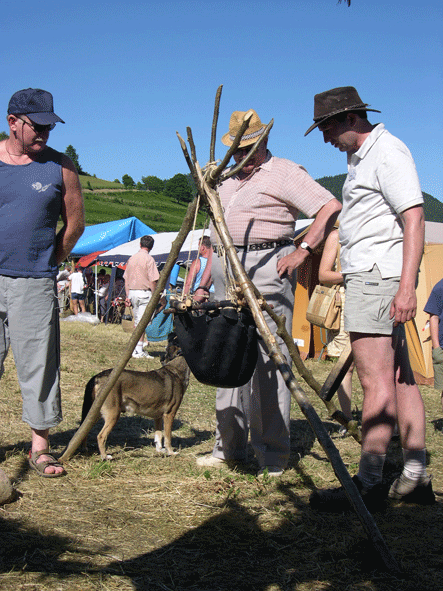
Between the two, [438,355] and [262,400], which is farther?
[438,355]

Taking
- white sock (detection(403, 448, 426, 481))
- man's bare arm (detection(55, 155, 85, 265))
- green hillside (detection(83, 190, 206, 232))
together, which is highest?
green hillside (detection(83, 190, 206, 232))

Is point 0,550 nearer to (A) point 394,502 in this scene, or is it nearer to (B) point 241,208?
(A) point 394,502

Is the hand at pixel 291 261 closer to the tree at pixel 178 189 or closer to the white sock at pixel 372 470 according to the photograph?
the white sock at pixel 372 470

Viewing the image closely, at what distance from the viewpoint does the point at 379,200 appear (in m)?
3.12

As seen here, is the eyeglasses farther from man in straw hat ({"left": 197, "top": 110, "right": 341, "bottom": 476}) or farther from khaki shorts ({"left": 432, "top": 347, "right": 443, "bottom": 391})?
khaki shorts ({"left": 432, "top": 347, "right": 443, "bottom": 391})

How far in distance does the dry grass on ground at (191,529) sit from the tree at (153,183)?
4568 inches

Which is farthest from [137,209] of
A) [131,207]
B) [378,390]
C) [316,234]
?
[378,390]

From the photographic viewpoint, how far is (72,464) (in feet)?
13.1

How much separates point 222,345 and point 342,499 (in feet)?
3.69

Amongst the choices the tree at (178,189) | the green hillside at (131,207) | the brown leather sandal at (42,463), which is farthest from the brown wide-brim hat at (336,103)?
the tree at (178,189)

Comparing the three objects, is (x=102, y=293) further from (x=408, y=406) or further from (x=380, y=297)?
(x=380, y=297)

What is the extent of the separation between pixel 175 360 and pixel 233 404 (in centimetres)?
138

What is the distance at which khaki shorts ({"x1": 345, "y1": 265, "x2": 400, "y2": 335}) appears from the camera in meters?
3.04

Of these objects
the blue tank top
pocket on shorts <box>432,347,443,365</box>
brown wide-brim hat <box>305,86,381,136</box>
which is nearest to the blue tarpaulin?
pocket on shorts <box>432,347,443,365</box>
